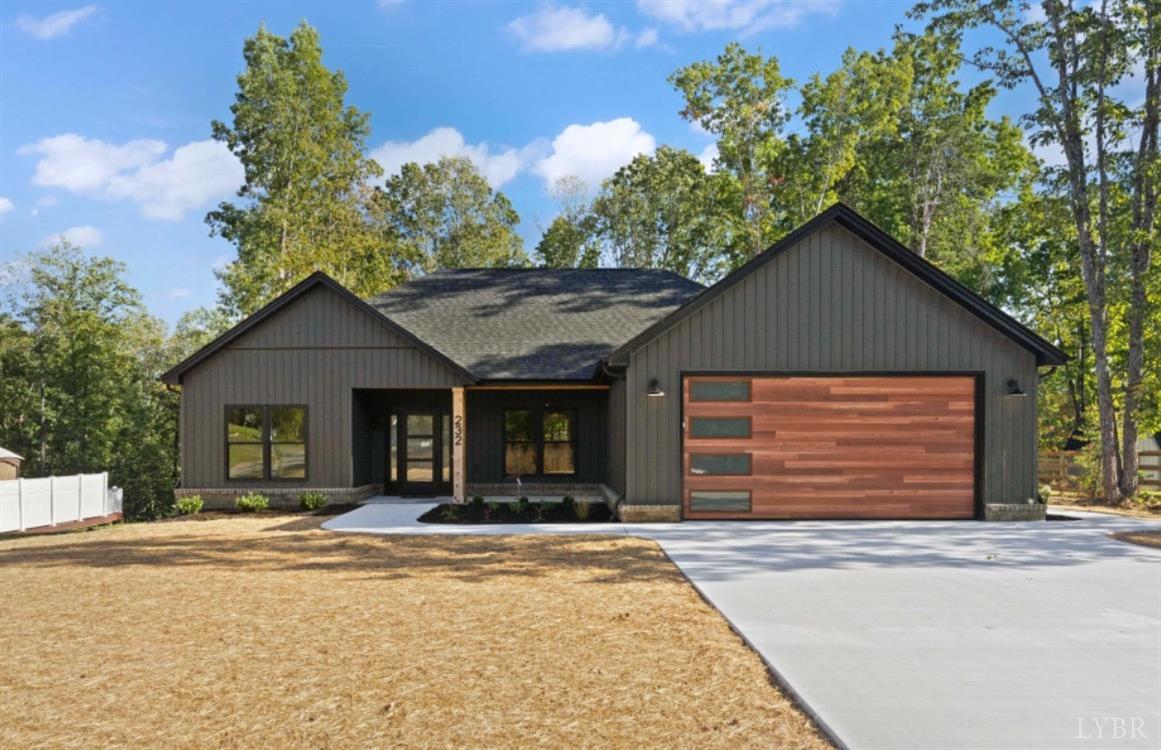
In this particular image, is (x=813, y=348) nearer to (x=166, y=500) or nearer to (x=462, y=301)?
(x=462, y=301)

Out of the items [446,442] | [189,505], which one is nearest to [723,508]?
[446,442]

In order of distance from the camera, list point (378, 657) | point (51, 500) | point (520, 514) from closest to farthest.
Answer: point (378, 657), point (520, 514), point (51, 500)

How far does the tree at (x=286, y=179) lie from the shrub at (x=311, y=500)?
15539 mm

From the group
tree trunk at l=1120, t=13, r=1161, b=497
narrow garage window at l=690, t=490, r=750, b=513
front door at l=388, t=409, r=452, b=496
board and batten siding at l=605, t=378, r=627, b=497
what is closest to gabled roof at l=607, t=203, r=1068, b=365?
board and batten siding at l=605, t=378, r=627, b=497

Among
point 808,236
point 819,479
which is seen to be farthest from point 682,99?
point 819,479

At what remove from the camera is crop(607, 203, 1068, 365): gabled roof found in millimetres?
12617

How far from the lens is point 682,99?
1153 inches

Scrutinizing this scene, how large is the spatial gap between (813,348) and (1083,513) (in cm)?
687

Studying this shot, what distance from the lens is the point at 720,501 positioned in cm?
1297

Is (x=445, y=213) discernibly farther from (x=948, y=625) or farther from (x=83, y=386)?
(x=948, y=625)

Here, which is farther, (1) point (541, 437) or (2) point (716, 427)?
(1) point (541, 437)

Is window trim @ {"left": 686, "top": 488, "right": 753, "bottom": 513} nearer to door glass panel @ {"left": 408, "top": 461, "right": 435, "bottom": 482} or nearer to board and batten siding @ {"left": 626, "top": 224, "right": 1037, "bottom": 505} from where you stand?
board and batten siding @ {"left": 626, "top": 224, "right": 1037, "bottom": 505}

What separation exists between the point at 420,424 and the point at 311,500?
318 centimetres

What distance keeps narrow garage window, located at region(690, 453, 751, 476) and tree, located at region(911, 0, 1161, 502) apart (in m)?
10.3
